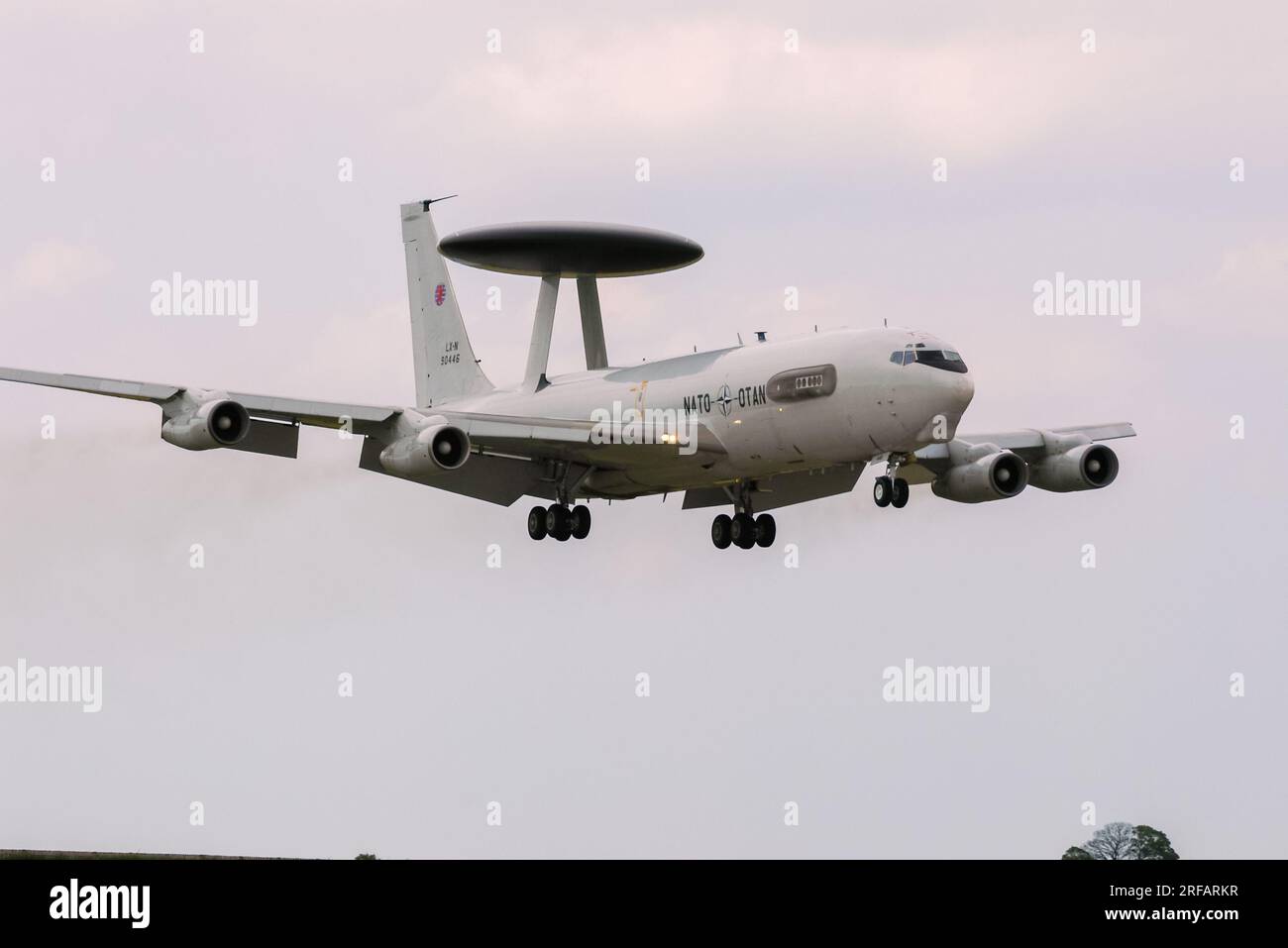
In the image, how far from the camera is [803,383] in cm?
5716

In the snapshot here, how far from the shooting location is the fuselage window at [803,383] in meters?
56.6

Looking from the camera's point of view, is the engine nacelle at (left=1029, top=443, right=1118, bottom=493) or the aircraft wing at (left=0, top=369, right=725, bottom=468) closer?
the aircraft wing at (left=0, top=369, right=725, bottom=468)

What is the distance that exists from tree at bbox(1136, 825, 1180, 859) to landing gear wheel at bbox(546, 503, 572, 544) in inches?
1788

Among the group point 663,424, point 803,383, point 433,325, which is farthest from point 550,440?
point 433,325

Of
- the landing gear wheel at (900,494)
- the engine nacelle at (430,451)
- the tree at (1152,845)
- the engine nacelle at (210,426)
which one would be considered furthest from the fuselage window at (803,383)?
the tree at (1152,845)

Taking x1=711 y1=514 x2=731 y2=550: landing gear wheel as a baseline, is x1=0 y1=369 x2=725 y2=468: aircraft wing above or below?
above

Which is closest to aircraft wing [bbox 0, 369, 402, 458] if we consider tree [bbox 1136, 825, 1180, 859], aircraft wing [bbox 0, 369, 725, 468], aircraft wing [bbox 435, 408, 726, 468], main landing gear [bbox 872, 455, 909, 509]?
aircraft wing [bbox 0, 369, 725, 468]

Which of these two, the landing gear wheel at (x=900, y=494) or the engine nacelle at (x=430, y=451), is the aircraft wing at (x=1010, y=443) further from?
the engine nacelle at (x=430, y=451)

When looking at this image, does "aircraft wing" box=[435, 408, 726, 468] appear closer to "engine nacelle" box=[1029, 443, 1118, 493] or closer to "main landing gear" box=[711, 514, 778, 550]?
"main landing gear" box=[711, 514, 778, 550]

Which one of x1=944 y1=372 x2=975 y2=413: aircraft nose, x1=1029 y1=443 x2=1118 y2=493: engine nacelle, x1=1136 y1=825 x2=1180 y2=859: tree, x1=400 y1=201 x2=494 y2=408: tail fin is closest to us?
x1=944 y1=372 x2=975 y2=413: aircraft nose

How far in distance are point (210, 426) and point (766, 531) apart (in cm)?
1693

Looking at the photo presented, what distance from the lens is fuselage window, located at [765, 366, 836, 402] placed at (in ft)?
186
